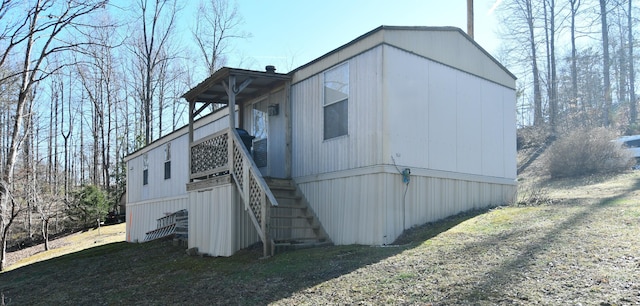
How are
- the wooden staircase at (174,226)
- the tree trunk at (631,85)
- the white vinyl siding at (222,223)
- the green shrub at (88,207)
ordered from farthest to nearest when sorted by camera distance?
the tree trunk at (631,85)
the green shrub at (88,207)
the wooden staircase at (174,226)
the white vinyl siding at (222,223)

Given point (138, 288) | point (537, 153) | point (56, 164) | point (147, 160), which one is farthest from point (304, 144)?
point (56, 164)

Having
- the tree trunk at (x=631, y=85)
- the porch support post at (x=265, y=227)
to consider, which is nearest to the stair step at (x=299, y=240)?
the porch support post at (x=265, y=227)

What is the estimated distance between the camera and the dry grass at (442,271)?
5.08 meters

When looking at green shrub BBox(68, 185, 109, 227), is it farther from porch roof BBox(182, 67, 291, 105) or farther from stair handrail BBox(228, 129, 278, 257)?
stair handrail BBox(228, 129, 278, 257)

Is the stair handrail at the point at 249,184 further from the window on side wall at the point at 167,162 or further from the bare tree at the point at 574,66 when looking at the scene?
the bare tree at the point at 574,66

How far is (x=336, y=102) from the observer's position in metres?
9.48

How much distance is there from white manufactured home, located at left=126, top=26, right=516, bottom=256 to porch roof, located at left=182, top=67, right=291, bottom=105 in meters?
0.03

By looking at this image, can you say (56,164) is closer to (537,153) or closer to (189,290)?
(537,153)

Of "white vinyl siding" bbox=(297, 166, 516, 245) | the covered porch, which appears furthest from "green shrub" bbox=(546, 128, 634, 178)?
the covered porch

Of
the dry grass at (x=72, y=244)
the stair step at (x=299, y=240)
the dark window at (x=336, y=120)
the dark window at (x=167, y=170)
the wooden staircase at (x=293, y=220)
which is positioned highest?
the dark window at (x=336, y=120)

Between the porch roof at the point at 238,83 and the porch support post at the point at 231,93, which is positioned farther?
the porch roof at the point at 238,83

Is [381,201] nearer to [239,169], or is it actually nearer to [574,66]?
[239,169]

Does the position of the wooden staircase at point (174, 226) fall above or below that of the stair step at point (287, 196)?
below

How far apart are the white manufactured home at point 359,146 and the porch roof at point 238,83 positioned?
0.03 meters
